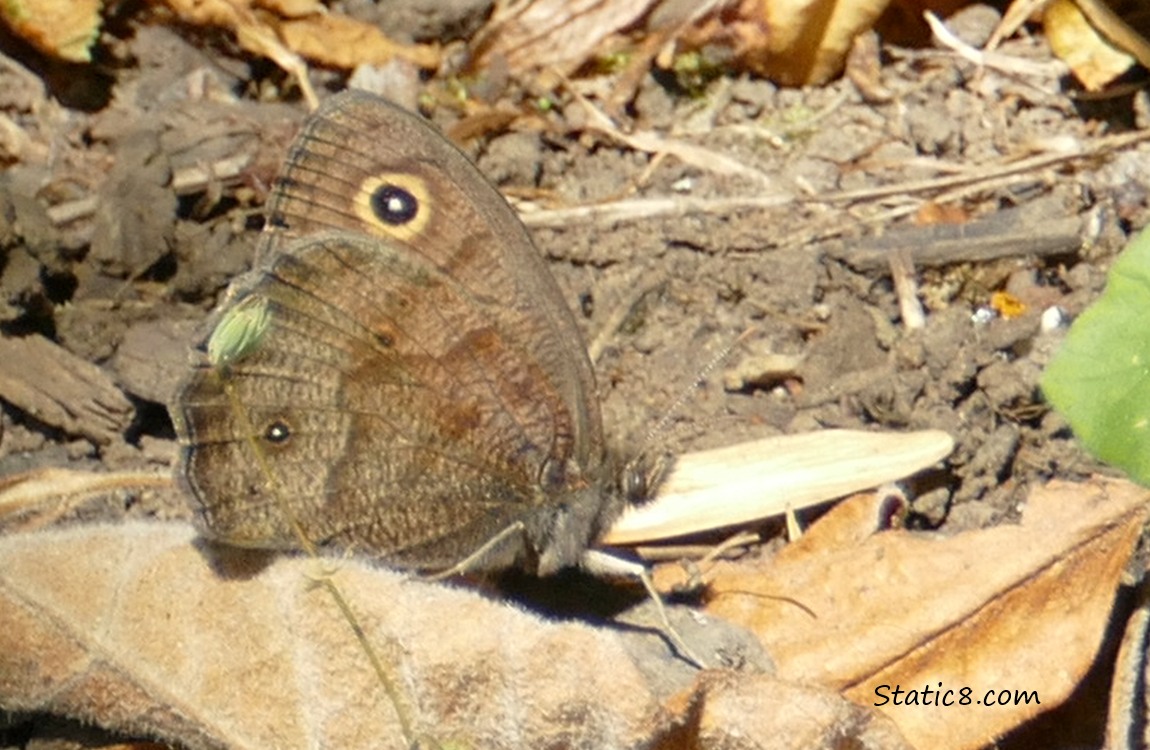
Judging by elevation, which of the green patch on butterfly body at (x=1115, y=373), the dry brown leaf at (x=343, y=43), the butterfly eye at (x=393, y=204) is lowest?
the dry brown leaf at (x=343, y=43)

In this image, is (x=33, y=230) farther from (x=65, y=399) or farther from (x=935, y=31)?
(x=935, y=31)

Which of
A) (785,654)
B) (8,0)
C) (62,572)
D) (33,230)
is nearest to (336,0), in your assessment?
(8,0)

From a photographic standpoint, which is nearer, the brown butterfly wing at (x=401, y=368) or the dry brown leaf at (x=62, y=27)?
the brown butterfly wing at (x=401, y=368)

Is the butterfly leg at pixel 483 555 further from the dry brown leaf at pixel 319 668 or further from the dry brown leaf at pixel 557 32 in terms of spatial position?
the dry brown leaf at pixel 557 32

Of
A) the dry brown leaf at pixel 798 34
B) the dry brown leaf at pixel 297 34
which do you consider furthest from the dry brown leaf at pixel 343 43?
the dry brown leaf at pixel 798 34

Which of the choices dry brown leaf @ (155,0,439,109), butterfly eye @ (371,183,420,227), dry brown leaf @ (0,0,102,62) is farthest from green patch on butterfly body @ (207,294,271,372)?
dry brown leaf @ (0,0,102,62)

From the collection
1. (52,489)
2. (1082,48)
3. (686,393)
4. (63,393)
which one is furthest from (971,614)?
(63,393)

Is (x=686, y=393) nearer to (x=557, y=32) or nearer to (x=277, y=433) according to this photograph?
(x=277, y=433)
